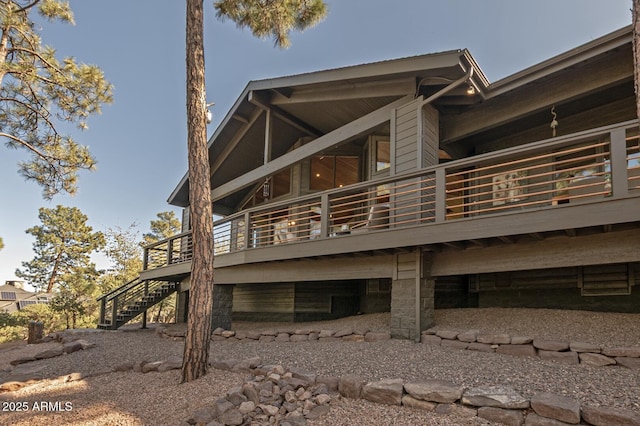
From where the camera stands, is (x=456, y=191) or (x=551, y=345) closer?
(x=551, y=345)

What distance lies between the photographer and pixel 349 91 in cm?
871

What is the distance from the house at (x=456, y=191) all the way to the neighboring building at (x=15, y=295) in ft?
74.9

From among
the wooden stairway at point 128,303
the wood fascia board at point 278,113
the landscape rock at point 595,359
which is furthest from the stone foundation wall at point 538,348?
the wooden stairway at point 128,303

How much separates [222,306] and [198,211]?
15.0ft

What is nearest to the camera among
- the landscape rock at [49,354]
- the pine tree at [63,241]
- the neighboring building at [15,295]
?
the landscape rock at [49,354]

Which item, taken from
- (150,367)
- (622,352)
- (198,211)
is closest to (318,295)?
(150,367)

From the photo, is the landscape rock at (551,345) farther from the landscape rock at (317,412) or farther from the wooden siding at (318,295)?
the wooden siding at (318,295)

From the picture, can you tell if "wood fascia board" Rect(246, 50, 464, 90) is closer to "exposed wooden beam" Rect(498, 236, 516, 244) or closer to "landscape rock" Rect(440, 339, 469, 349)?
"exposed wooden beam" Rect(498, 236, 516, 244)

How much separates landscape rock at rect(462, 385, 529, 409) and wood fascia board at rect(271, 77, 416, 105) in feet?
18.5

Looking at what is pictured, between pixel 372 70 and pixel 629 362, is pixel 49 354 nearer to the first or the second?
pixel 372 70

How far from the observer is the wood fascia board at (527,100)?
20.7 feet

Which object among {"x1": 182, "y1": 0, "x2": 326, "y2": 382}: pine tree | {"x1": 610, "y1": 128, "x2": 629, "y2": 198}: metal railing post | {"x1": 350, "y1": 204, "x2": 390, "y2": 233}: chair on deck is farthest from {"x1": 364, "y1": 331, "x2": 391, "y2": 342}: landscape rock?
{"x1": 610, "y1": 128, "x2": 629, "y2": 198}: metal railing post

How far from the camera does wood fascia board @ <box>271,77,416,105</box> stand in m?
7.70

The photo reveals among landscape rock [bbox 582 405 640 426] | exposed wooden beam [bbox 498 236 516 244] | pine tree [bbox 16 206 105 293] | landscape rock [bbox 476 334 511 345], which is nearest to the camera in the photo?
landscape rock [bbox 582 405 640 426]
